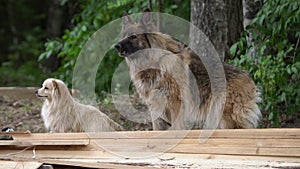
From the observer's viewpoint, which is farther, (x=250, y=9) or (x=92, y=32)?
(x=92, y=32)

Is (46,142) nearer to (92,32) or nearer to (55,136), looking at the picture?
(55,136)

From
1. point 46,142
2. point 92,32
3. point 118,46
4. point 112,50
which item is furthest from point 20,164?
point 92,32

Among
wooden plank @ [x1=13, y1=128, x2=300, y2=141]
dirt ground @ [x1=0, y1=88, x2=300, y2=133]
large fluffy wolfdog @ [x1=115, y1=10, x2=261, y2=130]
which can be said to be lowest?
dirt ground @ [x1=0, y1=88, x2=300, y2=133]

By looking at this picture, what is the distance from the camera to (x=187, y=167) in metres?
4.20

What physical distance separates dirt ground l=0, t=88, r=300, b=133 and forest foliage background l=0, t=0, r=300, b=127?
0.69 m

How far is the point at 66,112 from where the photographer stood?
19.9 feet

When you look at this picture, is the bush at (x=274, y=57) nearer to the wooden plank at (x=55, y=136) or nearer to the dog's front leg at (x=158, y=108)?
the dog's front leg at (x=158, y=108)

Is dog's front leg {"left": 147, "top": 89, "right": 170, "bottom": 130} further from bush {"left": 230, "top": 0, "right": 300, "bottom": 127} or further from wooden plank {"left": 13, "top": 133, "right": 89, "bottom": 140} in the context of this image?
bush {"left": 230, "top": 0, "right": 300, "bottom": 127}

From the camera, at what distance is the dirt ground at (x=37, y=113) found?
656 centimetres

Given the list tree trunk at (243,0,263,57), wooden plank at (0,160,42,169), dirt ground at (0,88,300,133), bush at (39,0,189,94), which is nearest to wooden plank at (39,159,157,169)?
wooden plank at (0,160,42,169)

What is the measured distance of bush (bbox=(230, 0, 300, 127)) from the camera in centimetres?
572

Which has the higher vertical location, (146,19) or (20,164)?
(146,19)

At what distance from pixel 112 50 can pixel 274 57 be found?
3.33 meters

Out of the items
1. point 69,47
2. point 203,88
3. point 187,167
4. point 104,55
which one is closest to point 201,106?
point 203,88
